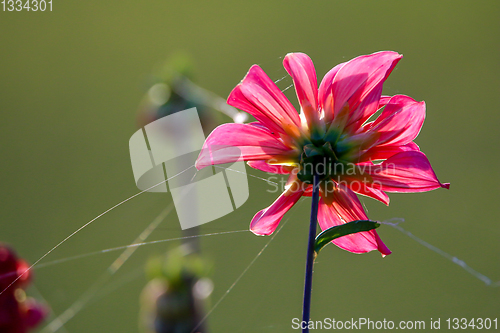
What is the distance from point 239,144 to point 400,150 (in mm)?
124

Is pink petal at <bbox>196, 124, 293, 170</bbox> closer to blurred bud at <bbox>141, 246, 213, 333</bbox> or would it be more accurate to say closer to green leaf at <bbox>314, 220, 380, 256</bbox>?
green leaf at <bbox>314, 220, 380, 256</bbox>

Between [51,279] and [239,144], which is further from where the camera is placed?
[51,279]

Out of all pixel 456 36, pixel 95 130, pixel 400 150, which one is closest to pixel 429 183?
pixel 400 150

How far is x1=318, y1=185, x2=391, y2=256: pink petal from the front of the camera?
33cm

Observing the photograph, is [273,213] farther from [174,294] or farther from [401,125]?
[174,294]

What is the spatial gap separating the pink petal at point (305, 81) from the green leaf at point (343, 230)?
0.09 meters

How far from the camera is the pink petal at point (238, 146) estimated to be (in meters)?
0.29

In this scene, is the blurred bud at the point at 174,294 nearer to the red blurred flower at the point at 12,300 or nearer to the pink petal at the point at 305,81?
the red blurred flower at the point at 12,300

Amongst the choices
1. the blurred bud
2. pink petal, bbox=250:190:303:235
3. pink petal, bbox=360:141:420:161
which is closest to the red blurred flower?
pink petal, bbox=250:190:303:235

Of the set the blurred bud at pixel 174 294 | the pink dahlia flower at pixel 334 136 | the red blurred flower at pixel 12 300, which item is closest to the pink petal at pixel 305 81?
the pink dahlia flower at pixel 334 136

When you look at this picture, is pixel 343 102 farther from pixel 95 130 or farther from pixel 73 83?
pixel 73 83

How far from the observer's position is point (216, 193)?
0.43 m

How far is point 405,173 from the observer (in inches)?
11.5

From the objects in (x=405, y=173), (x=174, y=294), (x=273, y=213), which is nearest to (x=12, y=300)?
(x=273, y=213)
